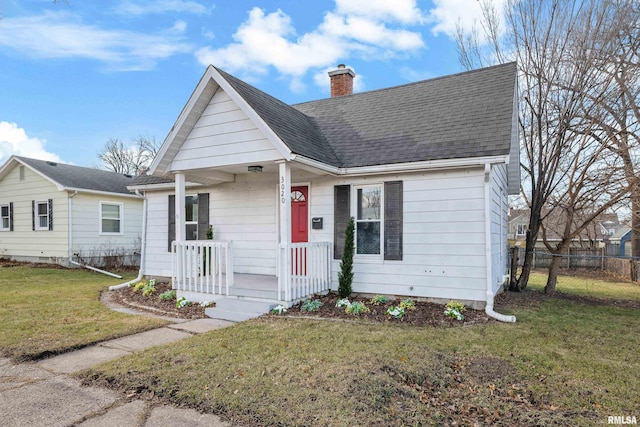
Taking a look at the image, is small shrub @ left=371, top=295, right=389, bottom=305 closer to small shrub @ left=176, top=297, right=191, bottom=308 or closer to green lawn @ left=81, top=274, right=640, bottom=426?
green lawn @ left=81, top=274, right=640, bottom=426

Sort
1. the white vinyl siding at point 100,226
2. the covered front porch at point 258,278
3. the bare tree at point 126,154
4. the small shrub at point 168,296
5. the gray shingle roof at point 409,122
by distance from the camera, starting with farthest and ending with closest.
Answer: the bare tree at point 126,154 → the white vinyl siding at point 100,226 → the small shrub at point 168,296 → the gray shingle roof at point 409,122 → the covered front porch at point 258,278

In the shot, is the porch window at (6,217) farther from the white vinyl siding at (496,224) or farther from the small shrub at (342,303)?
the white vinyl siding at (496,224)

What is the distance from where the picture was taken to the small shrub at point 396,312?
Answer: 6.31 metres

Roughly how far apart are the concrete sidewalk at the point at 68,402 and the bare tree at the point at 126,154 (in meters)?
33.5

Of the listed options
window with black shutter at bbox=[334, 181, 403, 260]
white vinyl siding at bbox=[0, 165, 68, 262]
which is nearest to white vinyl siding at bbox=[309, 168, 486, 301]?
window with black shutter at bbox=[334, 181, 403, 260]

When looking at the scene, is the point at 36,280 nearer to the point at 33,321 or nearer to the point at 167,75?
the point at 33,321

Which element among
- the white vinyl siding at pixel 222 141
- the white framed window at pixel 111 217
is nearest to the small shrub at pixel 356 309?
the white vinyl siding at pixel 222 141

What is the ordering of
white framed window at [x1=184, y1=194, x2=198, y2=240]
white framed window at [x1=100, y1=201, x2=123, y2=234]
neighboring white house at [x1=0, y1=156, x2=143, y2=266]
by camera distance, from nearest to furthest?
white framed window at [x1=184, y1=194, x2=198, y2=240]
neighboring white house at [x1=0, y1=156, x2=143, y2=266]
white framed window at [x1=100, y1=201, x2=123, y2=234]

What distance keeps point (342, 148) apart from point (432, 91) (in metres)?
2.84

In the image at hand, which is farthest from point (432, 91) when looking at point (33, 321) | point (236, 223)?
point (33, 321)

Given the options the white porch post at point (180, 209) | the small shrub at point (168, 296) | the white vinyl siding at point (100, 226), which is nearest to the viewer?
the white porch post at point (180, 209)

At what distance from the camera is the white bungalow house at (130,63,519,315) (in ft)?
22.2

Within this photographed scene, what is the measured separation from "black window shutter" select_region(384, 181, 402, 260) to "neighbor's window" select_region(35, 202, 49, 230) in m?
14.7

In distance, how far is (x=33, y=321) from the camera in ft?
19.7
